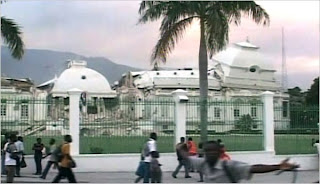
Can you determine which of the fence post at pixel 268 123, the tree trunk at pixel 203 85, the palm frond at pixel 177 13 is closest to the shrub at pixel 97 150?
the tree trunk at pixel 203 85

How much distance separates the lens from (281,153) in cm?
1741

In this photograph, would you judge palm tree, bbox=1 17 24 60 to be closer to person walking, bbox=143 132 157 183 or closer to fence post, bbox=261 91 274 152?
person walking, bbox=143 132 157 183

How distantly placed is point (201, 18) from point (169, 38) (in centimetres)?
A: 116

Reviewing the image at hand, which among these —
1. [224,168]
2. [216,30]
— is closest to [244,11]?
[216,30]

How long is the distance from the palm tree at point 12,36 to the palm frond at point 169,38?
408 centimetres

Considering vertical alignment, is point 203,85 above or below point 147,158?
above

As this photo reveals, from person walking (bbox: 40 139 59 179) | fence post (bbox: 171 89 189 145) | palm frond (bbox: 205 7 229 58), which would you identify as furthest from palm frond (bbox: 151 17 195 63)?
person walking (bbox: 40 139 59 179)

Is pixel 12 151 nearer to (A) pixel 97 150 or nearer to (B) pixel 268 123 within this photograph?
(A) pixel 97 150

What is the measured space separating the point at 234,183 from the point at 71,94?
11891mm

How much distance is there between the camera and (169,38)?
17.9m

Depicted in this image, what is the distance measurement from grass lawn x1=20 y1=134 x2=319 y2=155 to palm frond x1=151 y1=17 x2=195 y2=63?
9.01 ft

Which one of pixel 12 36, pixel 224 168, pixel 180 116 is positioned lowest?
pixel 224 168

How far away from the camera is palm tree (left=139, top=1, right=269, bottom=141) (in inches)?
690

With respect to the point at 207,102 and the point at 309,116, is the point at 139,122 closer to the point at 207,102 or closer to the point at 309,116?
the point at 207,102
